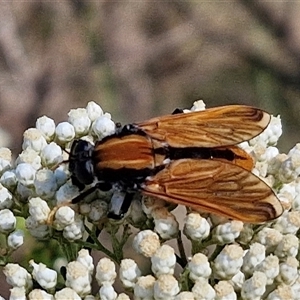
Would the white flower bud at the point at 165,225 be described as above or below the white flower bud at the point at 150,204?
below

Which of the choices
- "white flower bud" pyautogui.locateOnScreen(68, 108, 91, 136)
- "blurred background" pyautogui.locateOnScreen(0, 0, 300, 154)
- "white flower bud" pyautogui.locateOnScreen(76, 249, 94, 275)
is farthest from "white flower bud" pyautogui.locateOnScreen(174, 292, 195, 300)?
"blurred background" pyautogui.locateOnScreen(0, 0, 300, 154)

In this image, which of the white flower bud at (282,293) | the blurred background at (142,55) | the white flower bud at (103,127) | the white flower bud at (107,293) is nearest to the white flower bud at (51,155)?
the white flower bud at (103,127)

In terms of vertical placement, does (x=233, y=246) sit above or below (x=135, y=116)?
above

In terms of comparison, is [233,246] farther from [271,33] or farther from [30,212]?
[271,33]

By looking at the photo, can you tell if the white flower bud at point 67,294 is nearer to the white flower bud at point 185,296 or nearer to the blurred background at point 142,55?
the white flower bud at point 185,296

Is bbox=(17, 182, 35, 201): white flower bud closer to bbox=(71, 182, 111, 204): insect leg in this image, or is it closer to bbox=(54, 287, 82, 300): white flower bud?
bbox=(71, 182, 111, 204): insect leg

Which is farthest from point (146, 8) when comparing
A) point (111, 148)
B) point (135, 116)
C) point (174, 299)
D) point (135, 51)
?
point (174, 299)

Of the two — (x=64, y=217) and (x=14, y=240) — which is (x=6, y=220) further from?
(x=64, y=217)
